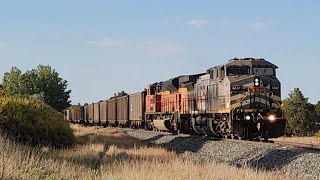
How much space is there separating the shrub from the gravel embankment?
17.1 ft

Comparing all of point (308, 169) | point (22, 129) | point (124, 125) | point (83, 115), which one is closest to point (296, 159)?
point (308, 169)

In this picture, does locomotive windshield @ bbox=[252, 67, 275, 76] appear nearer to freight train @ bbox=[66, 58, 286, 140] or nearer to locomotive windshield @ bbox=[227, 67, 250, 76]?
freight train @ bbox=[66, 58, 286, 140]

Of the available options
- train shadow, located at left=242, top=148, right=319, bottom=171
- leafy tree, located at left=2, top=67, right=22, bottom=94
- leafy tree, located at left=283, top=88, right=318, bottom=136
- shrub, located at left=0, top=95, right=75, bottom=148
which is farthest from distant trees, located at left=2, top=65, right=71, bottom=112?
train shadow, located at left=242, top=148, right=319, bottom=171

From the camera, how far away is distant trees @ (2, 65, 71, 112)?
7900cm

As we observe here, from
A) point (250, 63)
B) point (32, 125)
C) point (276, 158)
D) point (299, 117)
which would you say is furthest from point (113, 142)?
point (299, 117)

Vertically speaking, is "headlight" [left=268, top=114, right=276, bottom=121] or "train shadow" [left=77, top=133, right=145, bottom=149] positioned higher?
"headlight" [left=268, top=114, right=276, bottom=121]

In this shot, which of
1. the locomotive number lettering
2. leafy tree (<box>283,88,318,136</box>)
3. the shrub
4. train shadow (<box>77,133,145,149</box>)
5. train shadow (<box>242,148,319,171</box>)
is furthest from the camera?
leafy tree (<box>283,88,318,136</box>)

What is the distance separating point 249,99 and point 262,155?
4.56 meters

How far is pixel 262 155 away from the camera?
53.2 feet

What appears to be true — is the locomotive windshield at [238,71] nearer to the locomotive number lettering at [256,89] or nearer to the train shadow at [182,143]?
the locomotive number lettering at [256,89]

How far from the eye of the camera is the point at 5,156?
10.5 m

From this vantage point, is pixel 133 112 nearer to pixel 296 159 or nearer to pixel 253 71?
pixel 253 71

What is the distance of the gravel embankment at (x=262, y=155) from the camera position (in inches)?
526

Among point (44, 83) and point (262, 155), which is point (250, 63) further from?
point (44, 83)
